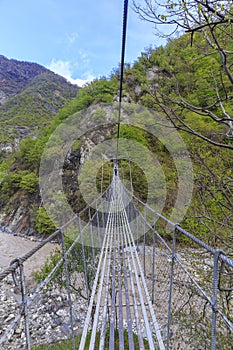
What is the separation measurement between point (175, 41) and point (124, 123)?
30.8ft

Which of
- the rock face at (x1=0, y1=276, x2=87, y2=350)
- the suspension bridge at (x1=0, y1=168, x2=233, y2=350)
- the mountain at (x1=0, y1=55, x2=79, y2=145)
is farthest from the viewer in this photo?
the mountain at (x1=0, y1=55, x2=79, y2=145)

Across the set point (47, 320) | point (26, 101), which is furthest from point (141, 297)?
point (26, 101)

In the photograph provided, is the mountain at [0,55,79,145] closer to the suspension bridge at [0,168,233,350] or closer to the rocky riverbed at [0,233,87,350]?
the rocky riverbed at [0,233,87,350]

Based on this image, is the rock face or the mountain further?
the mountain

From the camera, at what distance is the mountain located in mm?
23625

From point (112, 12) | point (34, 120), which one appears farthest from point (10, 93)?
point (112, 12)

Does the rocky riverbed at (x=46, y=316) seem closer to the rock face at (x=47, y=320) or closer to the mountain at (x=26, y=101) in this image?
the rock face at (x=47, y=320)

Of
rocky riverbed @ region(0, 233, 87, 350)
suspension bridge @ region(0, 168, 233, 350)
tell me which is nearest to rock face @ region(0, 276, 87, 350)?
rocky riverbed @ region(0, 233, 87, 350)

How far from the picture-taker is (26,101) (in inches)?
1149

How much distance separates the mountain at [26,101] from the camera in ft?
77.5

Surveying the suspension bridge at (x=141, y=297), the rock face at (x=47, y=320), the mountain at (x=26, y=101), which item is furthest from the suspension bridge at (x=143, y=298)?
the mountain at (x=26, y=101)

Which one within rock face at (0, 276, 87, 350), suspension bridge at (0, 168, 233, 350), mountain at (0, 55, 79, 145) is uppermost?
mountain at (0, 55, 79, 145)

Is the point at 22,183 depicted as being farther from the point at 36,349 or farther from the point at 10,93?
the point at 10,93

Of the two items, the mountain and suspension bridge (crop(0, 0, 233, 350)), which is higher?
the mountain
